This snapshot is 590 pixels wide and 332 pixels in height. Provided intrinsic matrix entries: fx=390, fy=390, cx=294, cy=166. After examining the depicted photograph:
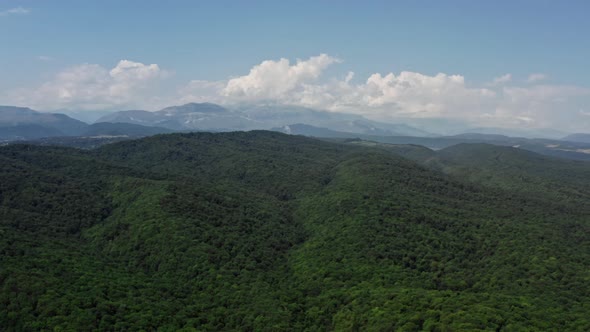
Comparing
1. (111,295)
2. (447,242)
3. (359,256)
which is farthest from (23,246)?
(447,242)

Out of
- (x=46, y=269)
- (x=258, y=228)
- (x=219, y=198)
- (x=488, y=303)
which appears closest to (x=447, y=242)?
(x=488, y=303)

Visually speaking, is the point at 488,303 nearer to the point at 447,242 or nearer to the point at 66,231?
the point at 447,242

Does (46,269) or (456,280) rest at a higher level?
(46,269)

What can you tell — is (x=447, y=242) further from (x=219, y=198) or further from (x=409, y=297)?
(x=219, y=198)

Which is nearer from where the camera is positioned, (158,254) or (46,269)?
(46,269)

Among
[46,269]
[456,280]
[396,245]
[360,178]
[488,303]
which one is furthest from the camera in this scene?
[360,178]

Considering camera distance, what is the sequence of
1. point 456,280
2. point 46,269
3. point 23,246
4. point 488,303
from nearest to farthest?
point 488,303 < point 46,269 < point 23,246 < point 456,280
